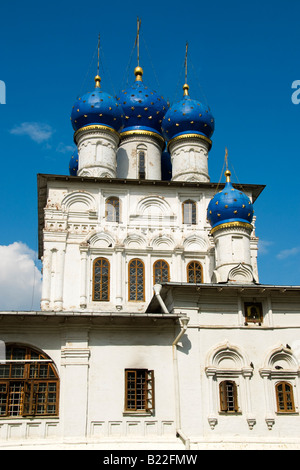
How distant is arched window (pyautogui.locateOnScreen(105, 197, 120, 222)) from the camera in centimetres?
2000

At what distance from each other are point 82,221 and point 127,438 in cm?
950

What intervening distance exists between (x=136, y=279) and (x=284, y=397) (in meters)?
7.61

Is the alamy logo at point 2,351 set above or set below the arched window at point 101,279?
below

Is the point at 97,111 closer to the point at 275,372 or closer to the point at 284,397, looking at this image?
the point at 275,372

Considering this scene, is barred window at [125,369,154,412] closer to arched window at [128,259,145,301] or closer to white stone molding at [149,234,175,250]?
arched window at [128,259,145,301]

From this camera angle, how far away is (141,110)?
23938 millimetres

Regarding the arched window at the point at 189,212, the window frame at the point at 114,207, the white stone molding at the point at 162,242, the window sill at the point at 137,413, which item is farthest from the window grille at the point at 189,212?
the window sill at the point at 137,413

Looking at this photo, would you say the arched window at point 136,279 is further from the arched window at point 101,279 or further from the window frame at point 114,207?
the window frame at point 114,207

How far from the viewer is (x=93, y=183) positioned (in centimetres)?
2025

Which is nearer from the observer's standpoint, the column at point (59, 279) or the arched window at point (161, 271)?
the column at point (59, 279)

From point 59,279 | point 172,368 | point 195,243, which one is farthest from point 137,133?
point 172,368

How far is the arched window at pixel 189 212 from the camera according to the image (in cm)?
2039

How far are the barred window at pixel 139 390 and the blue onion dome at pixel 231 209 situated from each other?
637 centimetres

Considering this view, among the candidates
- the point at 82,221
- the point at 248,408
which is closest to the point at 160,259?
the point at 82,221
